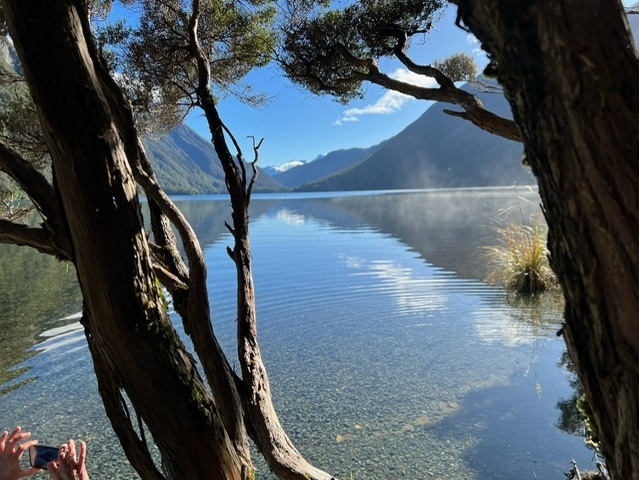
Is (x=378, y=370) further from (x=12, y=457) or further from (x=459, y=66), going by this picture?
(x=12, y=457)

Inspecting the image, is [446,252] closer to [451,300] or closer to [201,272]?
[451,300]

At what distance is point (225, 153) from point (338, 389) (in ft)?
15.0

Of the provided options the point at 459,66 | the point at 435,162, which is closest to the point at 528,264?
the point at 459,66

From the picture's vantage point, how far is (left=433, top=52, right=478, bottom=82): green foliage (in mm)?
5711

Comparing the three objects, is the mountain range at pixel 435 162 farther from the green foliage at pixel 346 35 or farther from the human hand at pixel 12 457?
the human hand at pixel 12 457

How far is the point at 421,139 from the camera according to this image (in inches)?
5768

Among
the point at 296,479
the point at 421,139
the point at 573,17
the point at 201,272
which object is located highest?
the point at 421,139

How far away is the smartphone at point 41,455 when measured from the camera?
4.96ft

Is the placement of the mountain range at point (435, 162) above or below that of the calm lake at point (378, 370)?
above

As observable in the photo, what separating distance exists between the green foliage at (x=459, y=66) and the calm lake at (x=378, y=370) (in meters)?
4.17

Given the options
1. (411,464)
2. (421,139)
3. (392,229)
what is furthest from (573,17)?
(421,139)

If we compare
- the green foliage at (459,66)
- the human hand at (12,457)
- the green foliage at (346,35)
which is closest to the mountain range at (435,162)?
the green foliage at (459,66)

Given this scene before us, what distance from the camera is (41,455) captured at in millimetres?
1519

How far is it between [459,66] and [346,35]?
5.74ft
